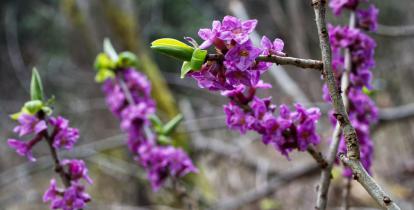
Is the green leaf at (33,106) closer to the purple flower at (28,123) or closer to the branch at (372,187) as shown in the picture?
the purple flower at (28,123)

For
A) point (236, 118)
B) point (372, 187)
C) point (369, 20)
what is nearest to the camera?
point (372, 187)

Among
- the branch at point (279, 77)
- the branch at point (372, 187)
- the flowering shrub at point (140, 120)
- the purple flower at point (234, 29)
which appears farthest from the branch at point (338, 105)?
the branch at point (279, 77)

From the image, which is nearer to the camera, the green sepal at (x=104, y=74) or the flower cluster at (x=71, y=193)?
the flower cluster at (x=71, y=193)

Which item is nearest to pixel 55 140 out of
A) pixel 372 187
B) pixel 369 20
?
pixel 372 187

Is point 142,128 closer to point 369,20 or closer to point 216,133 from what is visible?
point 369,20

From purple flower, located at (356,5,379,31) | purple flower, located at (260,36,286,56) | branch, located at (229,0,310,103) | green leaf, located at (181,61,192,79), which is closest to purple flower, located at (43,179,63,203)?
green leaf, located at (181,61,192,79)

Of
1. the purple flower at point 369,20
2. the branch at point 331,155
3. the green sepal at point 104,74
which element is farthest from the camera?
the green sepal at point 104,74

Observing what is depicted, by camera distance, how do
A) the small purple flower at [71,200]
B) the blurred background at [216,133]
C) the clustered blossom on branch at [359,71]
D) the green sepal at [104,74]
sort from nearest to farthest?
the small purple flower at [71,200]
the clustered blossom on branch at [359,71]
the green sepal at [104,74]
the blurred background at [216,133]
